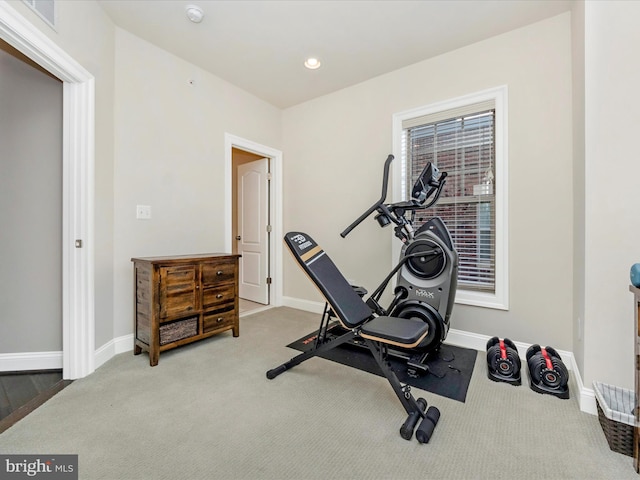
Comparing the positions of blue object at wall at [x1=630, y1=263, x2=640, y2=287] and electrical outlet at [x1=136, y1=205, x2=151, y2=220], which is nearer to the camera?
blue object at wall at [x1=630, y1=263, x2=640, y2=287]

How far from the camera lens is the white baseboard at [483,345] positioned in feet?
5.45

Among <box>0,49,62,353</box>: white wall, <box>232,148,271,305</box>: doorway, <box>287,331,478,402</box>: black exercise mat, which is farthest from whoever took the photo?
<box>232,148,271,305</box>: doorway

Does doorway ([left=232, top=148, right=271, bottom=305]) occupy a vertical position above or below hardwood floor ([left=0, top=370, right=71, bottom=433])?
above

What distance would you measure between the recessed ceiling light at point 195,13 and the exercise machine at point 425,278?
2.06m

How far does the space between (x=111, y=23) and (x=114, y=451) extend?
308 cm

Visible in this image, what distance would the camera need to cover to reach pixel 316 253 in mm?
1938

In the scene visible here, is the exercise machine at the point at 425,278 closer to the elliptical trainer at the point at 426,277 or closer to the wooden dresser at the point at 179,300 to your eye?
the elliptical trainer at the point at 426,277

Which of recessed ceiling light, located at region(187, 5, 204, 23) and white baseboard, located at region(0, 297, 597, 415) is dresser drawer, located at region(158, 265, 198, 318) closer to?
white baseboard, located at region(0, 297, 597, 415)

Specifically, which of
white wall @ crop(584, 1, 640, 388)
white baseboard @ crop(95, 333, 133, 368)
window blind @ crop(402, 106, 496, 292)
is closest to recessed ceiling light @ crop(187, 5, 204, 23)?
window blind @ crop(402, 106, 496, 292)

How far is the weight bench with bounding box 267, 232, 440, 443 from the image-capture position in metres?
1.52

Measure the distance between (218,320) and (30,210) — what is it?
1.70 m

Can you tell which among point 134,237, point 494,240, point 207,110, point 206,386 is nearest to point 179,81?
point 207,110

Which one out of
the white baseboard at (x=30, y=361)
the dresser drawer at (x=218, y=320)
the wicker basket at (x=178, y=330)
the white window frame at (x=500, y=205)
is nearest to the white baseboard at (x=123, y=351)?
the white baseboard at (x=30, y=361)

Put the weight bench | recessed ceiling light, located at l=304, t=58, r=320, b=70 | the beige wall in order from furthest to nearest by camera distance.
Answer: recessed ceiling light, located at l=304, t=58, r=320, b=70, the beige wall, the weight bench
